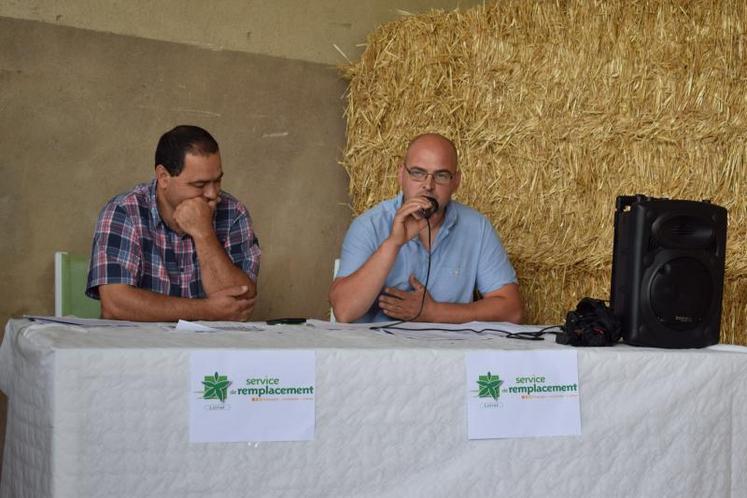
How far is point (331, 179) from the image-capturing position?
421 cm

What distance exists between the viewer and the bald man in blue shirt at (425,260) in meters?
2.66

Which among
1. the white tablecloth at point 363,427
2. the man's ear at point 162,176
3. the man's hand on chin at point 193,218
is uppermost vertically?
the man's ear at point 162,176

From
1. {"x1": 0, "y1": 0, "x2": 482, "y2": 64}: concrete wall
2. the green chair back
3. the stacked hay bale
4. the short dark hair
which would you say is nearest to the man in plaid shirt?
the short dark hair

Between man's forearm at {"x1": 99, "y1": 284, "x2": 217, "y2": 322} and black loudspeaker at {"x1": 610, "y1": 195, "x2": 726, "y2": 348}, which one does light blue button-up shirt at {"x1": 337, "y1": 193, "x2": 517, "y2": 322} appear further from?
black loudspeaker at {"x1": 610, "y1": 195, "x2": 726, "y2": 348}

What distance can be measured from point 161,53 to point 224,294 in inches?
59.0

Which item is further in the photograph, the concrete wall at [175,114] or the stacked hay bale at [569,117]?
the concrete wall at [175,114]

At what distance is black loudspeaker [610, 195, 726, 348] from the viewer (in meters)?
1.99

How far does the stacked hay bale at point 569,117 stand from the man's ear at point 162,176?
1426mm

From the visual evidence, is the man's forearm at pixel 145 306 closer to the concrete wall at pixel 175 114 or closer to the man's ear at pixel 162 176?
the man's ear at pixel 162 176

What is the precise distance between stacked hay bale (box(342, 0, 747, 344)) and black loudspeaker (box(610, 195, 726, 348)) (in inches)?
47.5

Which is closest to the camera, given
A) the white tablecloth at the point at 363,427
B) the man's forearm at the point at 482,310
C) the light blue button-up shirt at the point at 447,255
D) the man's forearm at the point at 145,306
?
the white tablecloth at the point at 363,427

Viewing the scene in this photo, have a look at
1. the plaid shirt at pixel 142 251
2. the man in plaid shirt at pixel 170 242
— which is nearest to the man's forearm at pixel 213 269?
the man in plaid shirt at pixel 170 242

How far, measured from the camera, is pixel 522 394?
174 centimetres

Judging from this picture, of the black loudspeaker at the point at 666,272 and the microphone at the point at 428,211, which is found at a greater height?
the microphone at the point at 428,211
